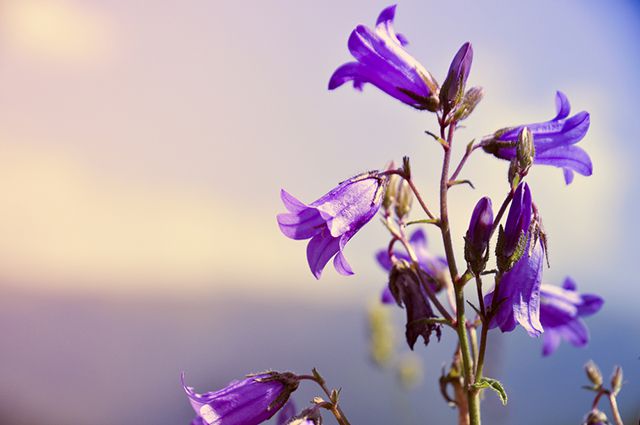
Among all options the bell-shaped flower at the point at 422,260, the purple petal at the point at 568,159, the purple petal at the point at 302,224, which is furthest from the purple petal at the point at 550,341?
the purple petal at the point at 302,224

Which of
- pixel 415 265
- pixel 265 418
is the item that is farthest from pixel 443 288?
pixel 265 418

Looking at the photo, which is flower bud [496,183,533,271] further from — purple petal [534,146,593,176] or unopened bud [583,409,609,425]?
unopened bud [583,409,609,425]

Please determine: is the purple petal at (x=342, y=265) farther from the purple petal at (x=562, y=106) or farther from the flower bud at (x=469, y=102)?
the purple petal at (x=562, y=106)

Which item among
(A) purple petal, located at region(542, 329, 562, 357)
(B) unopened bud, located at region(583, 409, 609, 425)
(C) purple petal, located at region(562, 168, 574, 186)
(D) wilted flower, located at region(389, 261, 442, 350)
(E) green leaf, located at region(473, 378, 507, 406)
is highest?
(C) purple petal, located at region(562, 168, 574, 186)

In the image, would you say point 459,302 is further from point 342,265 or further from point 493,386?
point 342,265

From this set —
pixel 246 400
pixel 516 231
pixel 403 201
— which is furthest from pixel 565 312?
pixel 246 400

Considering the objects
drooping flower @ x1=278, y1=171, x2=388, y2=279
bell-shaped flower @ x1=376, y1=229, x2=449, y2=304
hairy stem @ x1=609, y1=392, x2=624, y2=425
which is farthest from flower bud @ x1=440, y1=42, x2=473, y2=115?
hairy stem @ x1=609, y1=392, x2=624, y2=425

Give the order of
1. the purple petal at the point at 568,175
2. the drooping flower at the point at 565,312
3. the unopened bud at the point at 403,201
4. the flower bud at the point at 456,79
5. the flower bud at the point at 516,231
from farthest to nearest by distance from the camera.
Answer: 1. the drooping flower at the point at 565,312
2. the unopened bud at the point at 403,201
3. the purple petal at the point at 568,175
4. the flower bud at the point at 456,79
5. the flower bud at the point at 516,231
